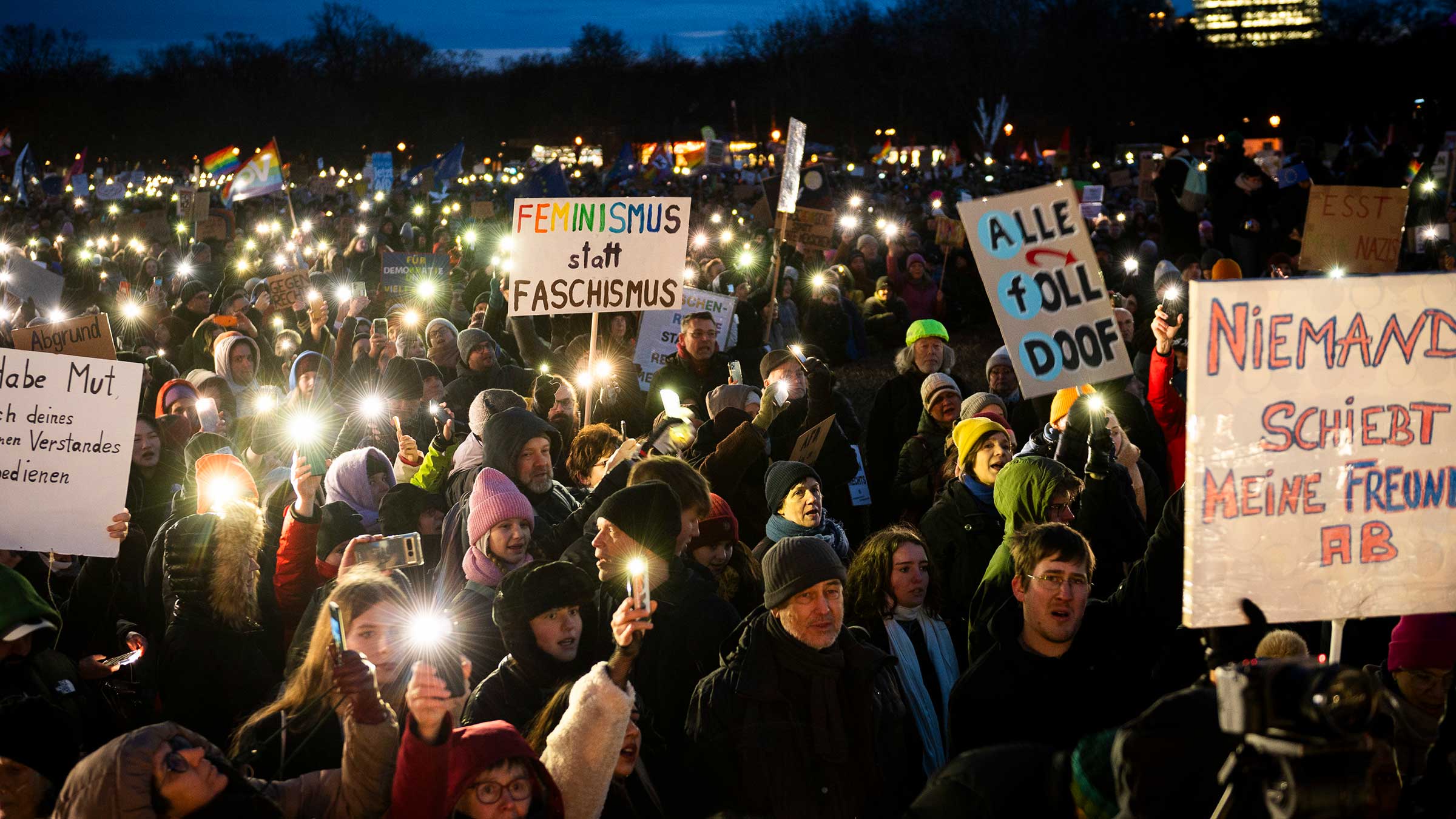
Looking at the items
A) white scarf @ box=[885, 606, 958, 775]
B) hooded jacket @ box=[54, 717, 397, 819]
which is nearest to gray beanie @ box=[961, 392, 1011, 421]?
white scarf @ box=[885, 606, 958, 775]

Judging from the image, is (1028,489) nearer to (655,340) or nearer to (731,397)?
(731,397)

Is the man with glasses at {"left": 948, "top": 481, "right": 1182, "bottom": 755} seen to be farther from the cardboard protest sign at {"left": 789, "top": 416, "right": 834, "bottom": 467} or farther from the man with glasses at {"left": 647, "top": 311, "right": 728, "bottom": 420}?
the man with glasses at {"left": 647, "top": 311, "right": 728, "bottom": 420}

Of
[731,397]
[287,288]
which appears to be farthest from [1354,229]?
[287,288]

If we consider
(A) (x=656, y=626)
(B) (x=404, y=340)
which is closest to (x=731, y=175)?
(B) (x=404, y=340)

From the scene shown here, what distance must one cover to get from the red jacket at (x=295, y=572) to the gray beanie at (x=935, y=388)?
10.3 feet

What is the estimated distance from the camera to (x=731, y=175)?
36812 mm

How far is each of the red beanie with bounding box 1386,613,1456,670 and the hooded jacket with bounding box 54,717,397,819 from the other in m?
2.73

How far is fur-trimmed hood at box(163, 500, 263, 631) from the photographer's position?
14.2 feet

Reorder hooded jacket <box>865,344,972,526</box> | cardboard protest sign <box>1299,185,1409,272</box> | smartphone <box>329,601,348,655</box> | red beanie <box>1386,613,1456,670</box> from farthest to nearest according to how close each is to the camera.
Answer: cardboard protest sign <box>1299,185,1409,272</box>
hooded jacket <box>865,344,972,526</box>
red beanie <box>1386,613,1456,670</box>
smartphone <box>329,601,348,655</box>

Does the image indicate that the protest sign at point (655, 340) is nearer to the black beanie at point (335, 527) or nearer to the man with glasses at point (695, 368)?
the man with glasses at point (695, 368)

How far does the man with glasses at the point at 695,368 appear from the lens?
8023mm

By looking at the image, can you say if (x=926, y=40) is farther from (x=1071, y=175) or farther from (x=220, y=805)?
(x=220, y=805)

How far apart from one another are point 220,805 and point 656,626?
59.7 inches

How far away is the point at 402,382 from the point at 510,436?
261 cm
